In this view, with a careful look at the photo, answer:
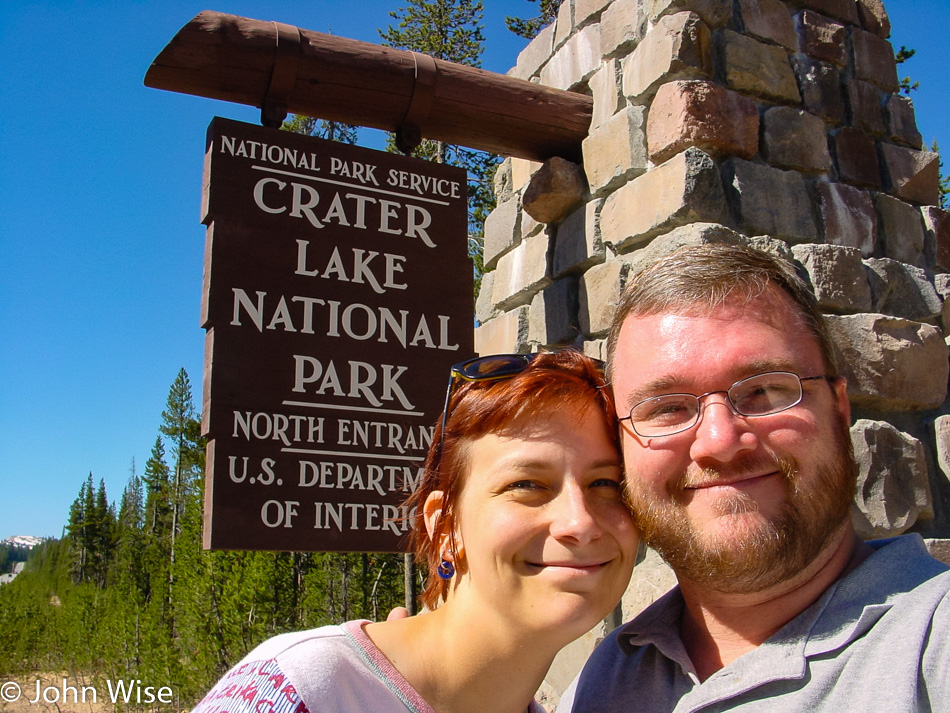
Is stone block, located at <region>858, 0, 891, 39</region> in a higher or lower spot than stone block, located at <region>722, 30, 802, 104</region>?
higher

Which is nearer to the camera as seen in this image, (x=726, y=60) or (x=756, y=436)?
(x=756, y=436)

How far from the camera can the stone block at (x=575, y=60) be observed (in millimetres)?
2936

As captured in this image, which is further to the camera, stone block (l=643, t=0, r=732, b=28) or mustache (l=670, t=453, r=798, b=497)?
stone block (l=643, t=0, r=732, b=28)

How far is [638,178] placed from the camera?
2.55 m

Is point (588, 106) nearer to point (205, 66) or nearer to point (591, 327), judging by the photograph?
point (591, 327)

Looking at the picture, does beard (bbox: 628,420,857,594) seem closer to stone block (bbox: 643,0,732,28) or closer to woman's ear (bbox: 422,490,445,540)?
woman's ear (bbox: 422,490,445,540)

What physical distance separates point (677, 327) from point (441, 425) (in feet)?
1.72

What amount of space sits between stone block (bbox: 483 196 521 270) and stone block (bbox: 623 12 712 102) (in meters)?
0.88

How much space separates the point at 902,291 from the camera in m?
2.56

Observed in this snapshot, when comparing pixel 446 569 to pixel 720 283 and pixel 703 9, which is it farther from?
pixel 703 9

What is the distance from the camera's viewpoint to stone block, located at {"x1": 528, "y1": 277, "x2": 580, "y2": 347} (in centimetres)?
284

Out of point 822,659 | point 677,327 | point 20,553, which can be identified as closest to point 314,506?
point 677,327

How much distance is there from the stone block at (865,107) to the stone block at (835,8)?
26 centimetres

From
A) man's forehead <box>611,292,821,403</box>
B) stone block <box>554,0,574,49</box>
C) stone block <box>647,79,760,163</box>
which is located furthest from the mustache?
stone block <box>554,0,574,49</box>
